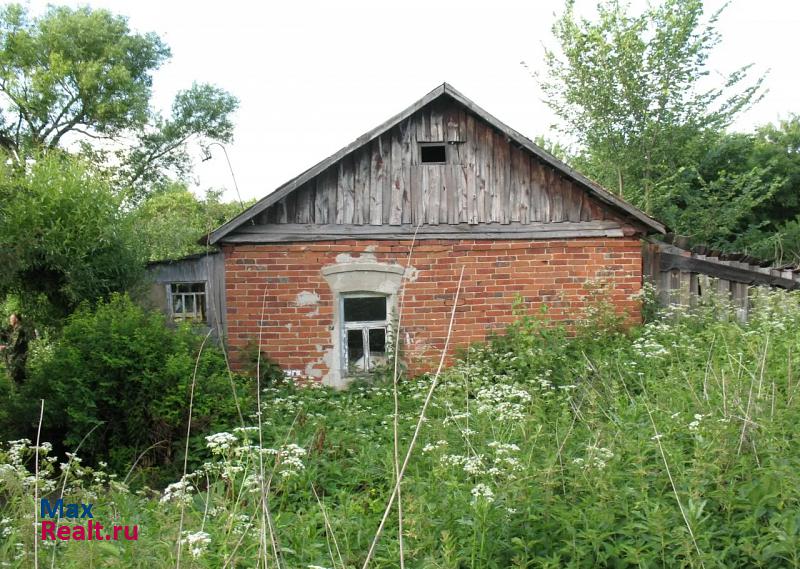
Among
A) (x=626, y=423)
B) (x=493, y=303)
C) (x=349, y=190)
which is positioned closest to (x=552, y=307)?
(x=493, y=303)

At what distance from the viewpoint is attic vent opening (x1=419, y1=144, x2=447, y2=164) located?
30.1 feet

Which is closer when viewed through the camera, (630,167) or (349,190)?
(349,190)

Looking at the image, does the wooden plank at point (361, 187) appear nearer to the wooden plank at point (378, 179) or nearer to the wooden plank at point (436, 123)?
the wooden plank at point (378, 179)

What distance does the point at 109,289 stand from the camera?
374 inches

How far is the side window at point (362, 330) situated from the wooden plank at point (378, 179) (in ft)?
4.11

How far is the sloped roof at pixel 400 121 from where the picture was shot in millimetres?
8594

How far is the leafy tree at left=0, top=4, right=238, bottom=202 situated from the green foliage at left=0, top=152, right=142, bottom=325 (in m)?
10.4

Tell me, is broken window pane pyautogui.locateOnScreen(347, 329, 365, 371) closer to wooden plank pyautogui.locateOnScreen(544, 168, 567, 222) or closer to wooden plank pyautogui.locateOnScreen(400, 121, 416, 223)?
wooden plank pyautogui.locateOnScreen(400, 121, 416, 223)

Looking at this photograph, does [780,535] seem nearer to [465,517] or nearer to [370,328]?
[465,517]

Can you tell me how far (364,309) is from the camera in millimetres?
9234

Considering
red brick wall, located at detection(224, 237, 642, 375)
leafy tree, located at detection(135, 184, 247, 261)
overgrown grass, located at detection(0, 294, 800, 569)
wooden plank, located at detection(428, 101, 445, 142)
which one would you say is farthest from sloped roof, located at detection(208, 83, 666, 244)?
leafy tree, located at detection(135, 184, 247, 261)

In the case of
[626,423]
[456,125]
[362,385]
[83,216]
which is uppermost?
[456,125]

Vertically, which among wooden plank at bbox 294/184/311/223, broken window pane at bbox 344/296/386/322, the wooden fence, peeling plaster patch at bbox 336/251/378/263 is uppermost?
wooden plank at bbox 294/184/311/223

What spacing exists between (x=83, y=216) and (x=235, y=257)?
261cm
